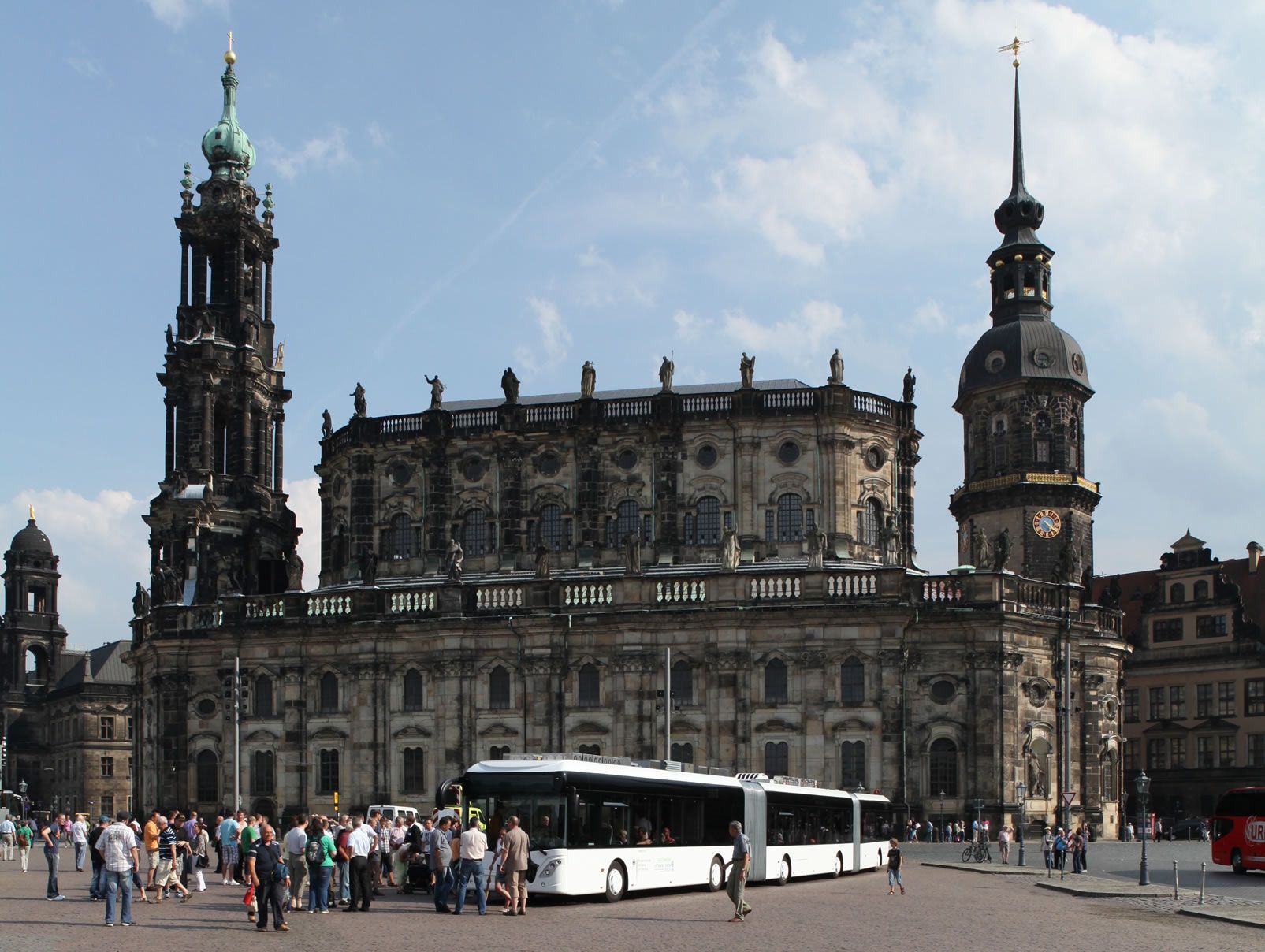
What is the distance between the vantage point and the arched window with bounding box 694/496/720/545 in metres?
74.0

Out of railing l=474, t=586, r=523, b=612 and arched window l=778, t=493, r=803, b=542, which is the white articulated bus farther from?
arched window l=778, t=493, r=803, b=542

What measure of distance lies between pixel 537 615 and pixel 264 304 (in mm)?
27314

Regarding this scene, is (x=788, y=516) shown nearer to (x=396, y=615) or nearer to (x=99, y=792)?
(x=396, y=615)

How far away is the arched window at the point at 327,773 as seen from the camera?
72188 mm

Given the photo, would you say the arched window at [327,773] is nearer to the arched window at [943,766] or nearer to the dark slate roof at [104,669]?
the arched window at [943,766]

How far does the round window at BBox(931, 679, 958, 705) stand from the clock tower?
1502 cm

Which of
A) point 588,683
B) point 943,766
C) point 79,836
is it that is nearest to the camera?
point 79,836

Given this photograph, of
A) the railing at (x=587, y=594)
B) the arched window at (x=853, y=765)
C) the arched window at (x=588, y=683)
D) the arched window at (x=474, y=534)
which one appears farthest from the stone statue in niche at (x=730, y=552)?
the arched window at (x=474, y=534)

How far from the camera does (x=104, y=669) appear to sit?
13300 cm

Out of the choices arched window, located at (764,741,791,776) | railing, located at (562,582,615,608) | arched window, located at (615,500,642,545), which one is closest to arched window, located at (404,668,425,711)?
railing, located at (562,582,615,608)

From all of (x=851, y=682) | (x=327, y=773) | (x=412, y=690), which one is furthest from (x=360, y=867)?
(x=327, y=773)

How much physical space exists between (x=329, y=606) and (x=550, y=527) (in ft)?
34.0

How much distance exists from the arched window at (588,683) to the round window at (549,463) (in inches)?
418

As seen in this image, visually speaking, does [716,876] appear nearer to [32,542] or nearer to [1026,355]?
[1026,355]
